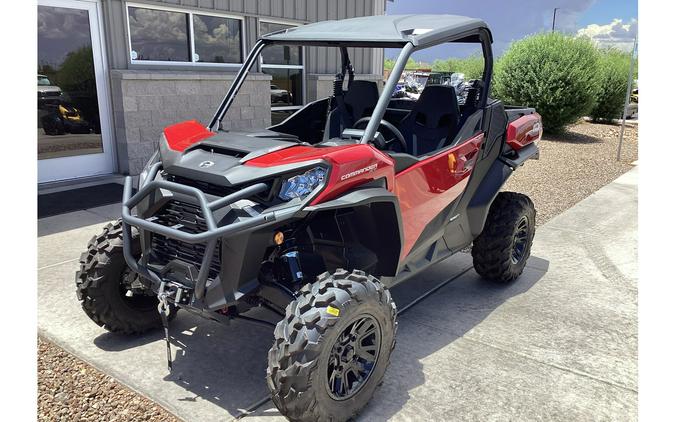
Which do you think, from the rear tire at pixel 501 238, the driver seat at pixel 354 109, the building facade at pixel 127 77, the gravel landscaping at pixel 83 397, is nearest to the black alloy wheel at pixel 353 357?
the gravel landscaping at pixel 83 397

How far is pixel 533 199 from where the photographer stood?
7891 mm

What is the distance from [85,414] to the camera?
287cm

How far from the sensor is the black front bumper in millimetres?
2574

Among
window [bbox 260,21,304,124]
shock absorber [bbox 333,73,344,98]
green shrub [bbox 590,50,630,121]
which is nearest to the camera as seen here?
shock absorber [bbox 333,73,344,98]

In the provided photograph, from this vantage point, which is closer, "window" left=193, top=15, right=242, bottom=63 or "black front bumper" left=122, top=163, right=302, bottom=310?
"black front bumper" left=122, top=163, right=302, bottom=310

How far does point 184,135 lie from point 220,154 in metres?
0.47

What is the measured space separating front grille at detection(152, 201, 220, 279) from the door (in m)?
5.24

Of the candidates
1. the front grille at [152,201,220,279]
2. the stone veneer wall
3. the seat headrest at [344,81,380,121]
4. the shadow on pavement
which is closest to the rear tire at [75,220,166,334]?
the shadow on pavement

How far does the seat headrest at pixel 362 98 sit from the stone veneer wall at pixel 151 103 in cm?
381

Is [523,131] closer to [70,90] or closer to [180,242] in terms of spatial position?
[180,242]

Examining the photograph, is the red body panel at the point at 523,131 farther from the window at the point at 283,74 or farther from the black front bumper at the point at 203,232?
the window at the point at 283,74

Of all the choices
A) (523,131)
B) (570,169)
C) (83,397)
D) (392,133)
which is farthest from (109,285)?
(570,169)

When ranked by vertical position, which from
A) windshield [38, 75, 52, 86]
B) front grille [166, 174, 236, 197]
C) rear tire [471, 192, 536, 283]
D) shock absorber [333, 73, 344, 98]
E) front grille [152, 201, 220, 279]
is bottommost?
rear tire [471, 192, 536, 283]

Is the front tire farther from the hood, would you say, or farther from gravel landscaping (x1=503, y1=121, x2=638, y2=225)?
gravel landscaping (x1=503, y1=121, x2=638, y2=225)
